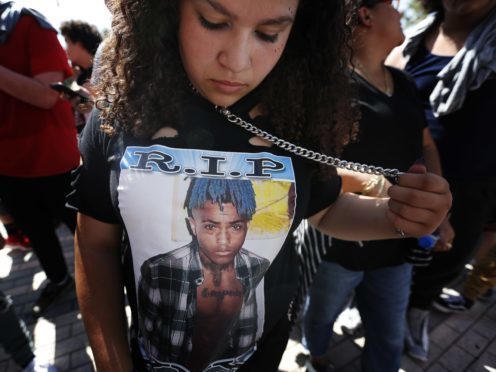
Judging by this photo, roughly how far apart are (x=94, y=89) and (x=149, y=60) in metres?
0.27

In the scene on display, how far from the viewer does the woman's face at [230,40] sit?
689mm

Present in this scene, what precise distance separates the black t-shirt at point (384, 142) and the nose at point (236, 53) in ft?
2.71

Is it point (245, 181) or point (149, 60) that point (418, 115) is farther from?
point (149, 60)

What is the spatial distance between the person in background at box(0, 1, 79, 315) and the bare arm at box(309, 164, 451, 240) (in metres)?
1.95

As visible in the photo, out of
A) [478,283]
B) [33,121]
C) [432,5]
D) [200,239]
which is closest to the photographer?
[200,239]

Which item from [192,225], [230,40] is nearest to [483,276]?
[192,225]

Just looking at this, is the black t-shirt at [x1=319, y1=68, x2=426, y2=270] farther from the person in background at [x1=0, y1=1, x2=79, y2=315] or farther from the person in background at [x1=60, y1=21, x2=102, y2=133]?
the person in background at [x1=60, y1=21, x2=102, y2=133]

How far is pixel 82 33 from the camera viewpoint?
3.27m

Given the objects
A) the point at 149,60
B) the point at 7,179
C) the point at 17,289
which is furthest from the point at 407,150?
the point at 17,289

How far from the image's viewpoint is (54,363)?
6.93 feet

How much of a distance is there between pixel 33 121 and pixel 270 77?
1831 mm

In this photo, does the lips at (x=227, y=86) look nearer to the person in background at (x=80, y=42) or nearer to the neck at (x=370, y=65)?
the neck at (x=370, y=65)

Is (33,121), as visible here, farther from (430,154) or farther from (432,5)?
(432,5)

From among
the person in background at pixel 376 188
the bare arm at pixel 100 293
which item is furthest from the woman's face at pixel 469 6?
the bare arm at pixel 100 293
